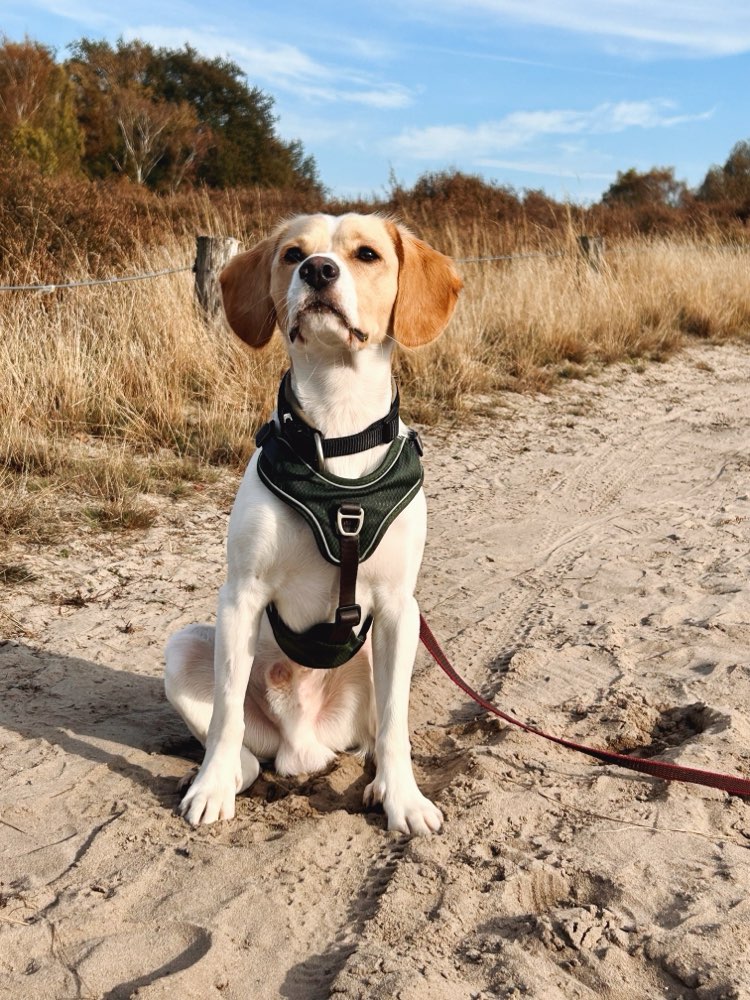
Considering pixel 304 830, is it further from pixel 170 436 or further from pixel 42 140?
pixel 42 140

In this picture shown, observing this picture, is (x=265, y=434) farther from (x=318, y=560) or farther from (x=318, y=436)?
(x=318, y=560)

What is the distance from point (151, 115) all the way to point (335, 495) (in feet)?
106

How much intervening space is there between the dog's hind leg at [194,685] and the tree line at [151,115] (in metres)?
24.6

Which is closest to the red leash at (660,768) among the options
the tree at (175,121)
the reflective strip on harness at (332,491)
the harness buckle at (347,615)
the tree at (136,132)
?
the harness buckle at (347,615)

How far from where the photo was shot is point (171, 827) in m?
2.56

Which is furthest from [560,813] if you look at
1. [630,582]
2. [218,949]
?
[630,582]

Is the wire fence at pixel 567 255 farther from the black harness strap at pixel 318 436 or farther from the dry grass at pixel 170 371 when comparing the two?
the black harness strap at pixel 318 436

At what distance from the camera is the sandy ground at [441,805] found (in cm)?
200

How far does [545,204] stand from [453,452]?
1216cm

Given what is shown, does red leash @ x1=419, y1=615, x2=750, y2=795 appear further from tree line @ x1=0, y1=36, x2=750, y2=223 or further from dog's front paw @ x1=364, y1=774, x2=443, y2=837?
tree line @ x1=0, y1=36, x2=750, y2=223

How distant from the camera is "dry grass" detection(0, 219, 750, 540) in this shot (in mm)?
5293

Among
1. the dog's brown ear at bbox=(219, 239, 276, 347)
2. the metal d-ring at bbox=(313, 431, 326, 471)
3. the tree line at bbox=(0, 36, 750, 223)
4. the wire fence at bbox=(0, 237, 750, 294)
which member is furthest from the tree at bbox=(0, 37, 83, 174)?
the metal d-ring at bbox=(313, 431, 326, 471)

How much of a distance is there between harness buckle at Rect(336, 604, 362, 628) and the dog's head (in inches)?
27.7

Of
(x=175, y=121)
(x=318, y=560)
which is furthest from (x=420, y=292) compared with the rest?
(x=175, y=121)
